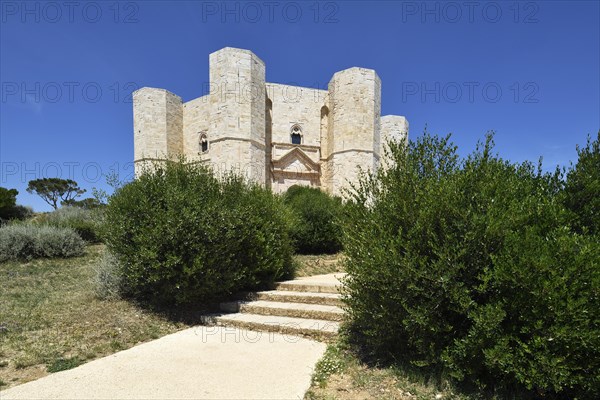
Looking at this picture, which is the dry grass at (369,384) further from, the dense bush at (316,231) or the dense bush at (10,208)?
the dense bush at (10,208)

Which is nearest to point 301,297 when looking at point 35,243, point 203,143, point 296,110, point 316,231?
point 316,231

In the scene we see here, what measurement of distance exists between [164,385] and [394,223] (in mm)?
2894

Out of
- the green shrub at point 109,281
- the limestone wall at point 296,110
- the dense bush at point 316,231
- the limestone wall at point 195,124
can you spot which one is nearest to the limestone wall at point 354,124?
the limestone wall at point 296,110

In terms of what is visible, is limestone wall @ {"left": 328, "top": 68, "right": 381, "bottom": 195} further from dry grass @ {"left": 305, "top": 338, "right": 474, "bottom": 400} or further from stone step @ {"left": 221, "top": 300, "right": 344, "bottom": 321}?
dry grass @ {"left": 305, "top": 338, "right": 474, "bottom": 400}

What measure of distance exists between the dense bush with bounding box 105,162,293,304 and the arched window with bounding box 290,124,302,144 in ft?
54.9

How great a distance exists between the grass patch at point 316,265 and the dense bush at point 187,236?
99.3 inches

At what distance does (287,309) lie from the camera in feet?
17.0

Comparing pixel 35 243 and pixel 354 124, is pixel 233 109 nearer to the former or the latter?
pixel 354 124

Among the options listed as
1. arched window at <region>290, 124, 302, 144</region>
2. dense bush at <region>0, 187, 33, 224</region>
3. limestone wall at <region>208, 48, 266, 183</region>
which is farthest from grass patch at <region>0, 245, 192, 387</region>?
dense bush at <region>0, 187, 33, 224</region>

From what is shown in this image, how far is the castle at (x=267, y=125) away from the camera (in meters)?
19.0

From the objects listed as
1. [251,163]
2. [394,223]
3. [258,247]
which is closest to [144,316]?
[258,247]

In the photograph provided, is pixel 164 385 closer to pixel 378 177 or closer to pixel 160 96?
pixel 378 177

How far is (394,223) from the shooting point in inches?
136

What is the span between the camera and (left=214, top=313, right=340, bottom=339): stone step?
4465 mm
